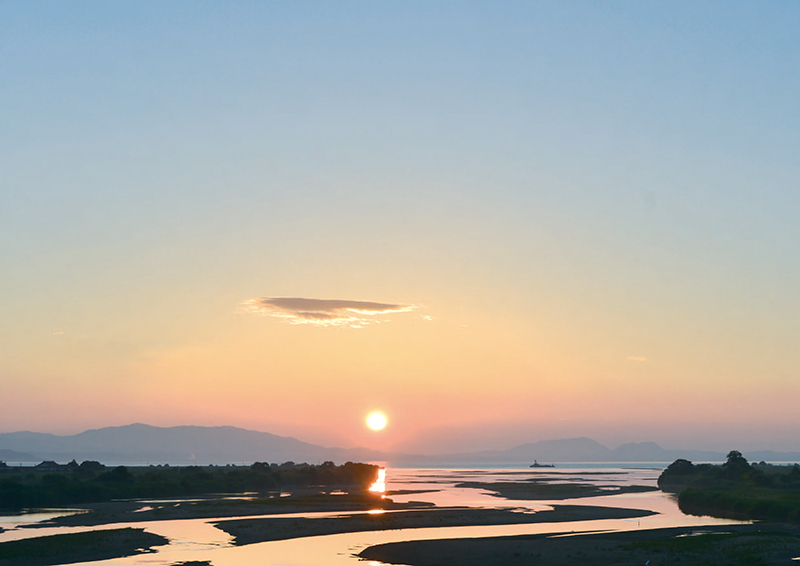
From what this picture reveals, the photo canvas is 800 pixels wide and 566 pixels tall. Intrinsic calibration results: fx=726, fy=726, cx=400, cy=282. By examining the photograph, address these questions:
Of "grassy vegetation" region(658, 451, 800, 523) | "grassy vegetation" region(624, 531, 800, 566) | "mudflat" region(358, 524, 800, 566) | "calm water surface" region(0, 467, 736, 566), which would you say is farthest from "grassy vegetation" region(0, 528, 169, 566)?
"grassy vegetation" region(658, 451, 800, 523)

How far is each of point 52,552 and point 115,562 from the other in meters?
5.60

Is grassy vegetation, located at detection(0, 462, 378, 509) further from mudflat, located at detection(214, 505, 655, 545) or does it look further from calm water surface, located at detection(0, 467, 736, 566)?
mudflat, located at detection(214, 505, 655, 545)

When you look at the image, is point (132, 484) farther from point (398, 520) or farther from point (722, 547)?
point (722, 547)

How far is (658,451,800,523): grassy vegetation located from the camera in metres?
82.3

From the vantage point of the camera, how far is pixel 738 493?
102812mm

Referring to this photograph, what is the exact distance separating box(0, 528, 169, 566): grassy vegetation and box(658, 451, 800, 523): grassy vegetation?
6408cm

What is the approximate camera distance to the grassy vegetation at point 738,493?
270 ft

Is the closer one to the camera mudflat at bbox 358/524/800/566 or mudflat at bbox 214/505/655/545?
mudflat at bbox 358/524/800/566

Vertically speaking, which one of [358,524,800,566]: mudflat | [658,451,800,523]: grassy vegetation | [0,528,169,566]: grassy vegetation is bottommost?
[658,451,800,523]: grassy vegetation

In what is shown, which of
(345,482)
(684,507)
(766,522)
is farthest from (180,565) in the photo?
(345,482)

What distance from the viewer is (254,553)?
53.1 metres

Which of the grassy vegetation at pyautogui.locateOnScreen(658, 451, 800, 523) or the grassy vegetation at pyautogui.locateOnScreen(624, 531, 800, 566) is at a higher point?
the grassy vegetation at pyautogui.locateOnScreen(624, 531, 800, 566)

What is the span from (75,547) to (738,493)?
88.0 m

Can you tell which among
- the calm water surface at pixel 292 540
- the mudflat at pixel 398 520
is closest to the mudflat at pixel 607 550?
the calm water surface at pixel 292 540
